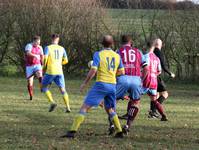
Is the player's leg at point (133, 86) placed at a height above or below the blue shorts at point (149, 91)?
above

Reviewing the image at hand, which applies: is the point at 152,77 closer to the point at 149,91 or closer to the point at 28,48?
the point at 149,91

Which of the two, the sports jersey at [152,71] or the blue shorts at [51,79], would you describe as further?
the blue shorts at [51,79]

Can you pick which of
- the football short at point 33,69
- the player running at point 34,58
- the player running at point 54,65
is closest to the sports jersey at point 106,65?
the player running at point 54,65

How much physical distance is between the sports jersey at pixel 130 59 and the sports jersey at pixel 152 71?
1.85m

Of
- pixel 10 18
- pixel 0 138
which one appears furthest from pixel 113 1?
pixel 0 138

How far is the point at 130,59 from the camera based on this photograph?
12078mm

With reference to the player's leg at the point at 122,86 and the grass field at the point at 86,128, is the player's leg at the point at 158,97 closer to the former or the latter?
the grass field at the point at 86,128

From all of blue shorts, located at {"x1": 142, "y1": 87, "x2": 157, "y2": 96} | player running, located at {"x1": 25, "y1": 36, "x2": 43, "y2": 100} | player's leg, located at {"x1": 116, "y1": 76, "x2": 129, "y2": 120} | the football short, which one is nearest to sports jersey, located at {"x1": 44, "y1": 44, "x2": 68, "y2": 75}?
blue shorts, located at {"x1": 142, "y1": 87, "x2": 157, "y2": 96}

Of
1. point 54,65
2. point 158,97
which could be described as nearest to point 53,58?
point 54,65

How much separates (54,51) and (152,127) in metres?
3.61

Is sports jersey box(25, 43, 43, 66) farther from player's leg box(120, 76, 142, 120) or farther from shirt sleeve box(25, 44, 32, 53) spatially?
player's leg box(120, 76, 142, 120)

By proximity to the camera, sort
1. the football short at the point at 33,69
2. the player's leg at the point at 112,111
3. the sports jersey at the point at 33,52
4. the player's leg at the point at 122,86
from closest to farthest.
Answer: the player's leg at the point at 112,111 < the player's leg at the point at 122,86 < the sports jersey at the point at 33,52 < the football short at the point at 33,69

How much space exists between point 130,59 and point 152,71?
2.23m

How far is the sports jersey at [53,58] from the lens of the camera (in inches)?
607
